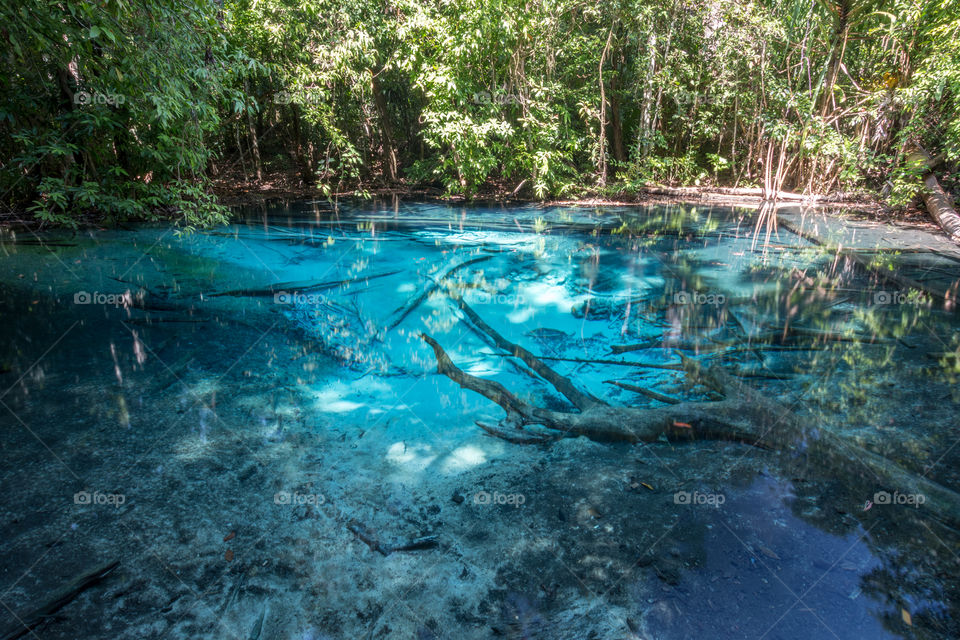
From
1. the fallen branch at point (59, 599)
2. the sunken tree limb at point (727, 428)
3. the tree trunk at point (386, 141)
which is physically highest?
the tree trunk at point (386, 141)

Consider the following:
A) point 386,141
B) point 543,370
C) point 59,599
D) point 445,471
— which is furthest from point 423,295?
point 386,141

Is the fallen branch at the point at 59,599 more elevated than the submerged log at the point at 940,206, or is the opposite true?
the submerged log at the point at 940,206

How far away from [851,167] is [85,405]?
1451cm

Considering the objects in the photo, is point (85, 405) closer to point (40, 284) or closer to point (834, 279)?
point (40, 284)

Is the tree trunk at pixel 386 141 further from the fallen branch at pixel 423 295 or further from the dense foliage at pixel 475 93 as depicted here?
the fallen branch at pixel 423 295

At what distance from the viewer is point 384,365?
13.9ft

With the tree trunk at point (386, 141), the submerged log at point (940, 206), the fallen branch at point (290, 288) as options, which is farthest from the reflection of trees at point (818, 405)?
the tree trunk at point (386, 141)

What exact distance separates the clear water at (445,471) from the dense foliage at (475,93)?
2.43m

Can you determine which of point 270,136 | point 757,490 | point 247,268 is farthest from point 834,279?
point 270,136

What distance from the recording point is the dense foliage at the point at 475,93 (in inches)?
256

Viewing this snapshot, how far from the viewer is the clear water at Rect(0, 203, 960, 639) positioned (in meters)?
1.99

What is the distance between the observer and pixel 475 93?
41.0 ft

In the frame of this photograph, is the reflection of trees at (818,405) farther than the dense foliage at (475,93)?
No

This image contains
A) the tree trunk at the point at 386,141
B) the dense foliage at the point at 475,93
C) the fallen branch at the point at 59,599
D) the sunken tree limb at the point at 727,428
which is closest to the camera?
the fallen branch at the point at 59,599
